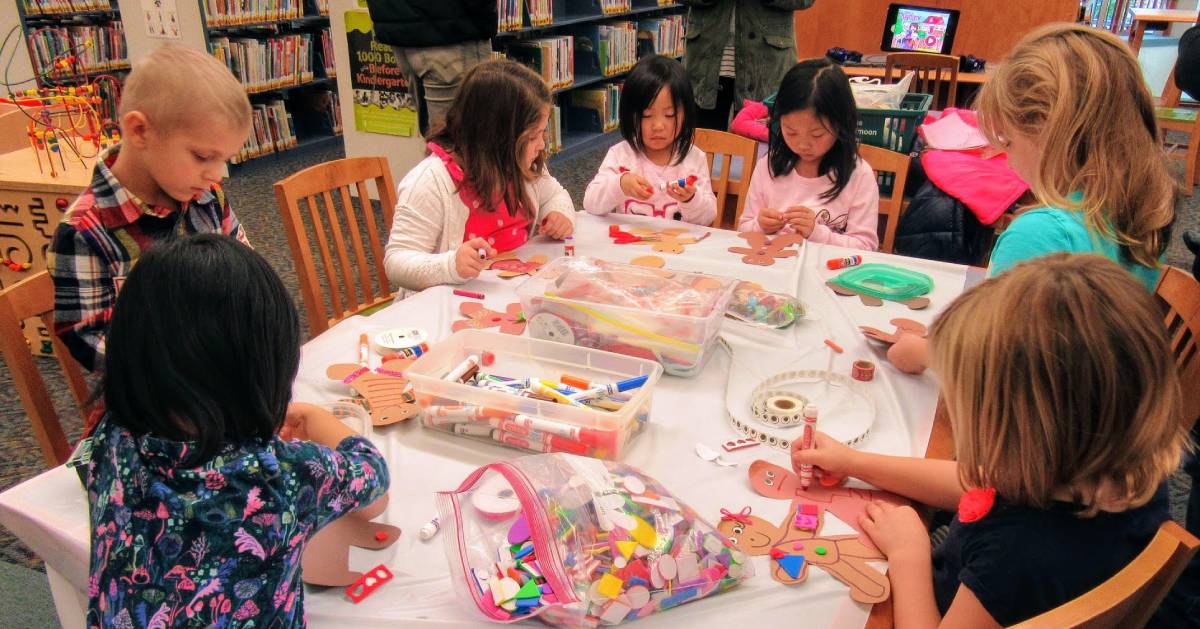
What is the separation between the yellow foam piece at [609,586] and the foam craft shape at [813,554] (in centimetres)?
18

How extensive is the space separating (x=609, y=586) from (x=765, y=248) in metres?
1.22

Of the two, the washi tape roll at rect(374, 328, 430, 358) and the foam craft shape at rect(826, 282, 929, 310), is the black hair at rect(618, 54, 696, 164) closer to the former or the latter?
the foam craft shape at rect(826, 282, 929, 310)

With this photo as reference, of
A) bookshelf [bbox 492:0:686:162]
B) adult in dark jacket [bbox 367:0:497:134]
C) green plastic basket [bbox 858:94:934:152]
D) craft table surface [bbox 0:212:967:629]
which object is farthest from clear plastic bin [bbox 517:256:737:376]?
bookshelf [bbox 492:0:686:162]

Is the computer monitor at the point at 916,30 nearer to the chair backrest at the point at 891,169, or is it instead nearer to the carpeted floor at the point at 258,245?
the carpeted floor at the point at 258,245

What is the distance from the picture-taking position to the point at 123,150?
133 cm


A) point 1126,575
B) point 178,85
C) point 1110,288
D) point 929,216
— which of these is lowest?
point 929,216

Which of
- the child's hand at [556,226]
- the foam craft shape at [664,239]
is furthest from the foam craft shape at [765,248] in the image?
the child's hand at [556,226]

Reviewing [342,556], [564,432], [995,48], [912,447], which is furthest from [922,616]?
[995,48]

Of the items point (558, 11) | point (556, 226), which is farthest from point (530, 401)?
point (558, 11)

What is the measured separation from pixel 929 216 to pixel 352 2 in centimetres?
274

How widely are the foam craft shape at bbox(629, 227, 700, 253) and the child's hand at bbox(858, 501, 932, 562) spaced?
98 centimetres

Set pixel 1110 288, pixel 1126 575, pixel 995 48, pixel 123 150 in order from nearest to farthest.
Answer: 1. pixel 1126 575
2. pixel 1110 288
3. pixel 123 150
4. pixel 995 48

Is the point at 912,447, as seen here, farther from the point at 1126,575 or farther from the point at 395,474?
the point at 395,474

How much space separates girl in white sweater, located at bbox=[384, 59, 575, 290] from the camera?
187 centimetres
